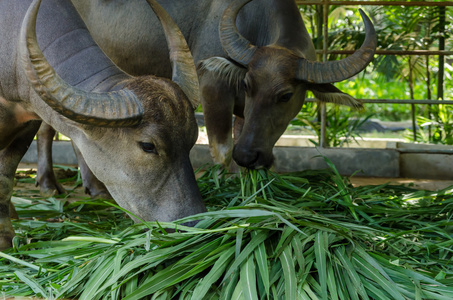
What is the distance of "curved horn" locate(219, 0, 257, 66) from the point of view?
160 inches

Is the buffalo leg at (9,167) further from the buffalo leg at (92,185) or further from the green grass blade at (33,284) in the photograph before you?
the buffalo leg at (92,185)

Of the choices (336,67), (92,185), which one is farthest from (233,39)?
(92,185)

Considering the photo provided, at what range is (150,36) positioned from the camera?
14.8ft

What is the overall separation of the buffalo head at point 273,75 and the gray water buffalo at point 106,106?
1.16 m

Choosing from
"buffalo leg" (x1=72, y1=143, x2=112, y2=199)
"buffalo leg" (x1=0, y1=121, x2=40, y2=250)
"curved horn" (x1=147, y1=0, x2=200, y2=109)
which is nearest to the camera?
"curved horn" (x1=147, y1=0, x2=200, y2=109)

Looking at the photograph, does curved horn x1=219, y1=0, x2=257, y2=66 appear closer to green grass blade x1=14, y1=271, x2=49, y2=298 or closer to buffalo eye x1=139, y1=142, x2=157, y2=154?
buffalo eye x1=139, y1=142, x2=157, y2=154

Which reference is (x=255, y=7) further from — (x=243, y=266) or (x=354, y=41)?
(x=354, y=41)

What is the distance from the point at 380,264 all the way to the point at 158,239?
3.08 ft

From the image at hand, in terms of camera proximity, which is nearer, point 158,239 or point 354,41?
point 158,239

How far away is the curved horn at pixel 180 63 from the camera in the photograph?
9.00 ft

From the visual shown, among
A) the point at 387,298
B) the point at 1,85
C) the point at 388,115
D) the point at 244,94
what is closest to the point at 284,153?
the point at 244,94

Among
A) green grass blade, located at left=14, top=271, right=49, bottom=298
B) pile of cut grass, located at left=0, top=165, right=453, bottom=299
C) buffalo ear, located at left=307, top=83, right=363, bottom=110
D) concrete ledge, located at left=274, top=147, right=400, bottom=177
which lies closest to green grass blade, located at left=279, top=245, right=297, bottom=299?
pile of cut grass, located at left=0, top=165, right=453, bottom=299

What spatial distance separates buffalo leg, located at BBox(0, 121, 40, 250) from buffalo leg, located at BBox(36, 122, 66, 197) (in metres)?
1.12

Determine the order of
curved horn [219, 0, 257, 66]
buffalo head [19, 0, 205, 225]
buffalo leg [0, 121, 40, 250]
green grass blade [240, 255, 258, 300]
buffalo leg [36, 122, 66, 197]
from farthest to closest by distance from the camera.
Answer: buffalo leg [36, 122, 66, 197] → curved horn [219, 0, 257, 66] → buffalo leg [0, 121, 40, 250] → buffalo head [19, 0, 205, 225] → green grass blade [240, 255, 258, 300]
